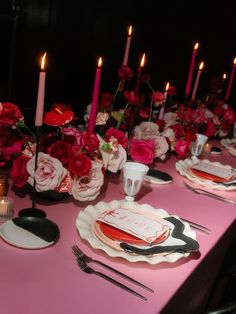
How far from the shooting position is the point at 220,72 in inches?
Answer: 140

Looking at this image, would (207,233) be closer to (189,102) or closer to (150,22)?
(189,102)

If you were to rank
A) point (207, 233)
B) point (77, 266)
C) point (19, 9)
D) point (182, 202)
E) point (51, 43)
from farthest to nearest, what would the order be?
point (51, 43) < point (19, 9) < point (182, 202) < point (207, 233) < point (77, 266)

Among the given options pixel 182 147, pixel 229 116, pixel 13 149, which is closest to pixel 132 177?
pixel 13 149

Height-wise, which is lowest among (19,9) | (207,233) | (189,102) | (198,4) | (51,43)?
(207,233)

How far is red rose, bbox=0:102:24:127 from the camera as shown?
1.11 metres

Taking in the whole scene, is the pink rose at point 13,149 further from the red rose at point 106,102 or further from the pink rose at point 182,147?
the pink rose at point 182,147

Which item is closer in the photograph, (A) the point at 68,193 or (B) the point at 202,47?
(A) the point at 68,193

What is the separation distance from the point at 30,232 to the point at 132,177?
0.38 m

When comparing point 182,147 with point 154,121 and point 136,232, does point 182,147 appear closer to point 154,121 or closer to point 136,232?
point 154,121

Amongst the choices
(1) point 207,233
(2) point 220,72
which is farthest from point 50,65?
(2) point 220,72

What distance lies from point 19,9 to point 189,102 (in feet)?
3.03

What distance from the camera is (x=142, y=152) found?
1.50 metres

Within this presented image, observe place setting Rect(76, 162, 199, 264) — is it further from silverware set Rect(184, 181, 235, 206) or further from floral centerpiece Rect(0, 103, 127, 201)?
silverware set Rect(184, 181, 235, 206)

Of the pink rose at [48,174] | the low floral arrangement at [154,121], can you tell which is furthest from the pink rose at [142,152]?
the pink rose at [48,174]
